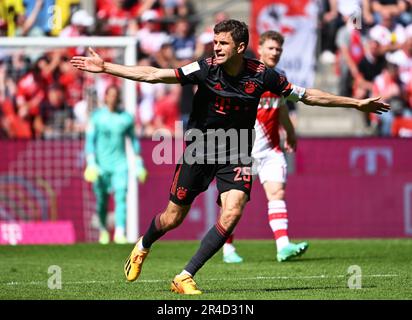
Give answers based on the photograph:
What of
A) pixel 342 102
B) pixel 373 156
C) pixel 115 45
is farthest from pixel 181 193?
pixel 373 156

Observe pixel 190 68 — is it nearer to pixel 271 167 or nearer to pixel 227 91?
pixel 227 91

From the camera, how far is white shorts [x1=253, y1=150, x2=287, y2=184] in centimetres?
1273

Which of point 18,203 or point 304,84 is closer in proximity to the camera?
point 18,203

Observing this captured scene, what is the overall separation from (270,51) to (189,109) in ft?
23.4

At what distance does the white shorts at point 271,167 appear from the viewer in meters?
12.7

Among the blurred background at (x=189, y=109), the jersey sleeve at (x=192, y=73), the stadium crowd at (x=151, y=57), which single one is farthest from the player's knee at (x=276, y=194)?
the stadium crowd at (x=151, y=57)

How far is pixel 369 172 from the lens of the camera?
59.1 feet

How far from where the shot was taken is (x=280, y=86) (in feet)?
31.0

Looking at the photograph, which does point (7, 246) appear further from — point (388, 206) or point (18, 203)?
point (388, 206)

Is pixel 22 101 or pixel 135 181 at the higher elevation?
pixel 22 101

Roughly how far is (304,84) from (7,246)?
7.07 meters

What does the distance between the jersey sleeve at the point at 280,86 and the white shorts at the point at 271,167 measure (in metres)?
3.25


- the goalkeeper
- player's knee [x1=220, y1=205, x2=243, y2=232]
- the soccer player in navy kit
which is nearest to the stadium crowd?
the goalkeeper

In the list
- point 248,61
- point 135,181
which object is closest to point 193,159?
point 248,61
